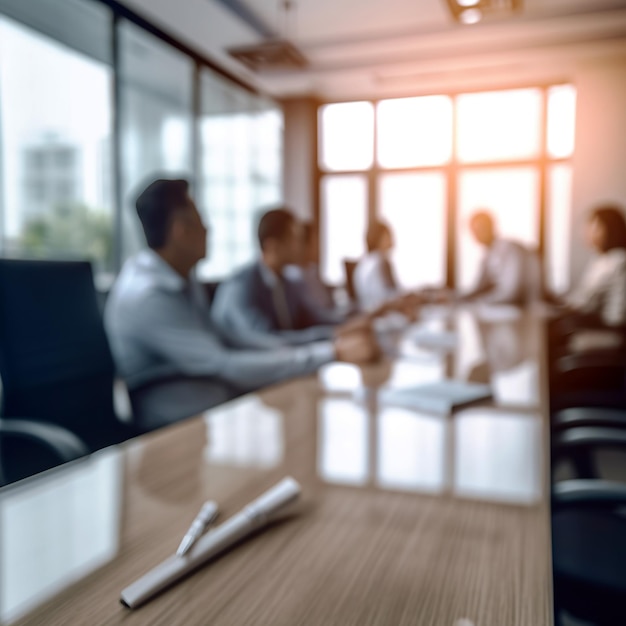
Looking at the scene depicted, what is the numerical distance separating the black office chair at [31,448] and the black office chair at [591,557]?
3.43 ft

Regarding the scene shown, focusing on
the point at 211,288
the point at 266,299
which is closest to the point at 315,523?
the point at 266,299

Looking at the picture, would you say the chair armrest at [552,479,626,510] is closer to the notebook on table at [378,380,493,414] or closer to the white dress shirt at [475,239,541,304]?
the notebook on table at [378,380,493,414]

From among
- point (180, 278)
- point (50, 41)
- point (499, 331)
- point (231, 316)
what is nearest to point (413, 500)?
point (180, 278)

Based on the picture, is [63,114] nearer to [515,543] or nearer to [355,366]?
[355,366]

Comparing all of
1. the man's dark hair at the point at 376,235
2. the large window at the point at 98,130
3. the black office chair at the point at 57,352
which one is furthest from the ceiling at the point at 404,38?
the black office chair at the point at 57,352

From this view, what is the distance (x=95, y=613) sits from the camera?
542mm

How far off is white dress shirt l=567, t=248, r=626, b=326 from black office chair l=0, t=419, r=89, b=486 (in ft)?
10.7

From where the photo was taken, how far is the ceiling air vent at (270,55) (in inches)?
175

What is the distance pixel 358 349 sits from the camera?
2.01m

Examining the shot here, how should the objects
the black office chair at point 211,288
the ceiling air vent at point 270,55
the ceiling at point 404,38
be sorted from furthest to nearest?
the ceiling at point 404,38 < the ceiling air vent at point 270,55 < the black office chair at point 211,288

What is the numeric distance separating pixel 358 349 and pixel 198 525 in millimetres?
1371

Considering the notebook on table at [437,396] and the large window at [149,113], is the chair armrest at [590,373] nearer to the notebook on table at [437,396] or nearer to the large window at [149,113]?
the notebook on table at [437,396]

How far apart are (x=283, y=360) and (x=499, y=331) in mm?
1516

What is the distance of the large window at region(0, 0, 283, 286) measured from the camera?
13.0ft
